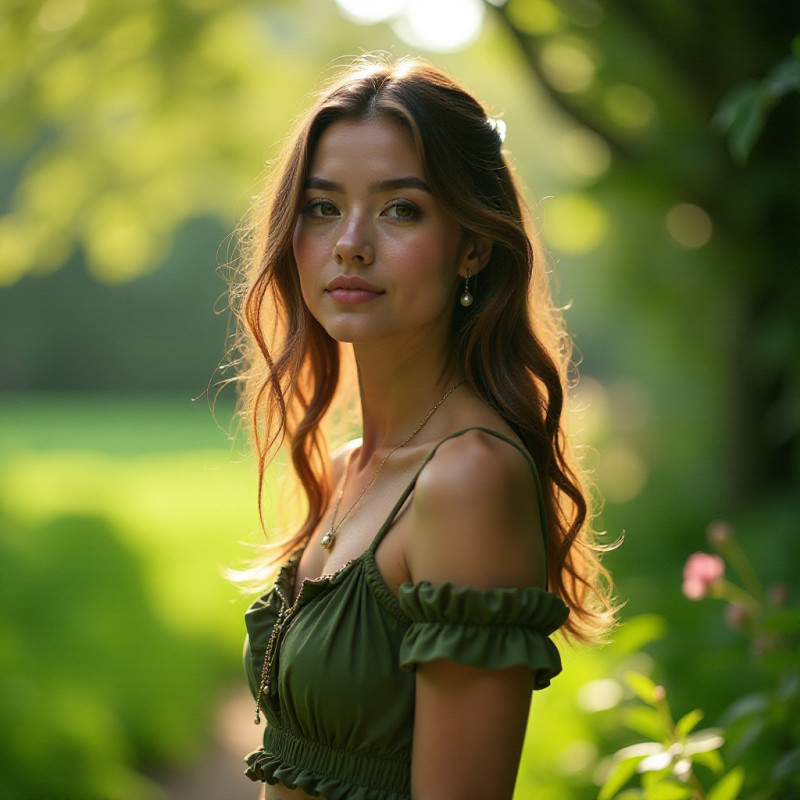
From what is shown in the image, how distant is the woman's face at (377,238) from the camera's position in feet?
6.37

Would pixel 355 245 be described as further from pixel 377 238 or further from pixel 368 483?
pixel 368 483

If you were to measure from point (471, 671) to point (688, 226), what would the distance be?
631 cm

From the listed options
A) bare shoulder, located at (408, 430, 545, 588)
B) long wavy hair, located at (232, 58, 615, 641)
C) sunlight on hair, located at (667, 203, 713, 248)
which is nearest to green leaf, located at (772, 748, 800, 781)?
long wavy hair, located at (232, 58, 615, 641)

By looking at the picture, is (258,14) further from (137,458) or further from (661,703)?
(137,458)

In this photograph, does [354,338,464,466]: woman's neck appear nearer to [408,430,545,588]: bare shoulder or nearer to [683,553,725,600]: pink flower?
[408,430,545,588]: bare shoulder

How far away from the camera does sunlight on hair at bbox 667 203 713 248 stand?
7077 mm

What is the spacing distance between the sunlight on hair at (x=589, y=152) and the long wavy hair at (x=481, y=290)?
4484 mm

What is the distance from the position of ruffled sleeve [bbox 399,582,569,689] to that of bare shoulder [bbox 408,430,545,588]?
3 cm

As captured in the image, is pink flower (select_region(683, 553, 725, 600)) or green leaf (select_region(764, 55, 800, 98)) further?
pink flower (select_region(683, 553, 725, 600))

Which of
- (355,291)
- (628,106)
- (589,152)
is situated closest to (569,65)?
(628,106)

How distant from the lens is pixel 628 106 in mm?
7293

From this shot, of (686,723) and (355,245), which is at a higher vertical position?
(355,245)

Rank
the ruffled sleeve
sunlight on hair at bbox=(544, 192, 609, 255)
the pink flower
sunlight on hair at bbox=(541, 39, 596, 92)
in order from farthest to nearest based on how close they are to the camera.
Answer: sunlight on hair at bbox=(544, 192, 609, 255)
sunlight on hair at bbox=(541, 39, 596, 92)
the pink flower
the ruffled sleeve

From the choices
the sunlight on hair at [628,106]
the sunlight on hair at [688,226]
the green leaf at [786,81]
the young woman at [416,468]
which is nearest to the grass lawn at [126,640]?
the young woman at [416,468]
